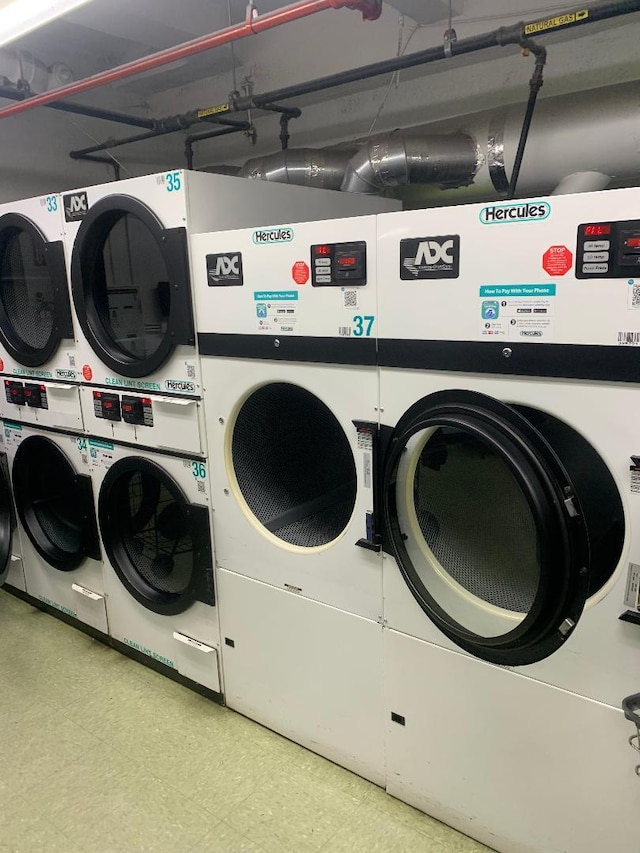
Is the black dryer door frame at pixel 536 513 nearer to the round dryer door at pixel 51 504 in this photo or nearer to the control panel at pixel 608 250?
the control panel at pixel 608 250

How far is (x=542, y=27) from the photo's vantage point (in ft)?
6.45

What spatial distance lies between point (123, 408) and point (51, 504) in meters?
1.08

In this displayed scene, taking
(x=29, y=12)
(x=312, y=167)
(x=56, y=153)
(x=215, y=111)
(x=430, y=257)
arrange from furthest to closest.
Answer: (x=56, y=153)
(x=215, y=111)
(x=312, y=167)
(x=29, y=12)
(x=430, y=257)

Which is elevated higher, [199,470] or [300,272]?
[300,272]

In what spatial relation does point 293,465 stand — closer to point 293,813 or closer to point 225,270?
point 225,270

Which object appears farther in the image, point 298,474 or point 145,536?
point 145,536

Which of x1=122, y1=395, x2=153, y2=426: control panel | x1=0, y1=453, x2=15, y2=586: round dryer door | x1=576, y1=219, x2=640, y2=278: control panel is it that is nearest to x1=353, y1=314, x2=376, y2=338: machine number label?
x1=576, y1=219, x2=640, y2=278: control panel

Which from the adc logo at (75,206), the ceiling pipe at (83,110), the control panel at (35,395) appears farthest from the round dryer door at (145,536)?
the ceiling pipe at (83,110)

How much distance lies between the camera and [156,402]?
7.10ft

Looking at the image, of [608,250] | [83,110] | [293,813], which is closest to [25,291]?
[83,110]

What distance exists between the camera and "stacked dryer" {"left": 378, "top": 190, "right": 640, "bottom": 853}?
4.18 ft

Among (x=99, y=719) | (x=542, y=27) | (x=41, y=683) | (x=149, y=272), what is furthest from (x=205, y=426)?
(x=542, y=27)

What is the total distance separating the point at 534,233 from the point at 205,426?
122 cm

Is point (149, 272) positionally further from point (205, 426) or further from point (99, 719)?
point (99, 719)
